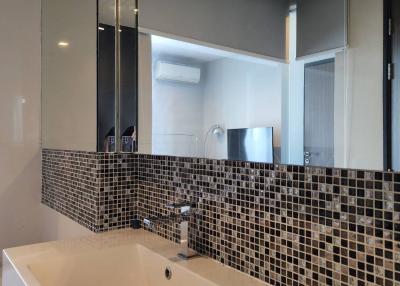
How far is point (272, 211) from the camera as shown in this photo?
2.93 feet

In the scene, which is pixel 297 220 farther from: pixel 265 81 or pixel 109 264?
pixel 109 264

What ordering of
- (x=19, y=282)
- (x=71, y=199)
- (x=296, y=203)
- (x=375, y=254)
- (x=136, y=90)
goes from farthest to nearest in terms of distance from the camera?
(x=71, y=199) → (x=136, y=90) → (x=19, y=282) → (x=296, y=203) → (x=375, y=254)

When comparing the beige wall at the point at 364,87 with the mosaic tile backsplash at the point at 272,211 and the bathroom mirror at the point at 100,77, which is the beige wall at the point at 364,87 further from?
the bathroom mirror at the point at 100,77

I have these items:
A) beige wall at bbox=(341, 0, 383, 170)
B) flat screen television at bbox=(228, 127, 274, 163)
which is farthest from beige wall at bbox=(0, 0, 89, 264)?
beige wall at bbox=(341, 0, 383, 170)

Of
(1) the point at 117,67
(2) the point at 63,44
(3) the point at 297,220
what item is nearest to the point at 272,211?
(3) the point at 297,220

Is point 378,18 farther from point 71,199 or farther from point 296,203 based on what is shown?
point 71,199

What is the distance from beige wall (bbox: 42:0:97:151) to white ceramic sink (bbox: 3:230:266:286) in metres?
0.45

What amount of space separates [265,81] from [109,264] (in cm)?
82

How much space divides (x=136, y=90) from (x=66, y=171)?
1.87 feet

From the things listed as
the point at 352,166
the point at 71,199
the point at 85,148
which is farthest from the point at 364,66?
the point at 71,199

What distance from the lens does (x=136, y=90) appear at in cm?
153

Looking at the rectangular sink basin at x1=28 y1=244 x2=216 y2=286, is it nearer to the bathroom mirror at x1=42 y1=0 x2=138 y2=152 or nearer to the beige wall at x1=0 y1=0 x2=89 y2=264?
the bathroom mirror at x1=42 y1=0 x2=138 y2=152

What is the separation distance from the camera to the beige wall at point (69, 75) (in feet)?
5.23

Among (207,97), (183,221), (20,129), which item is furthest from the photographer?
(20,129)
